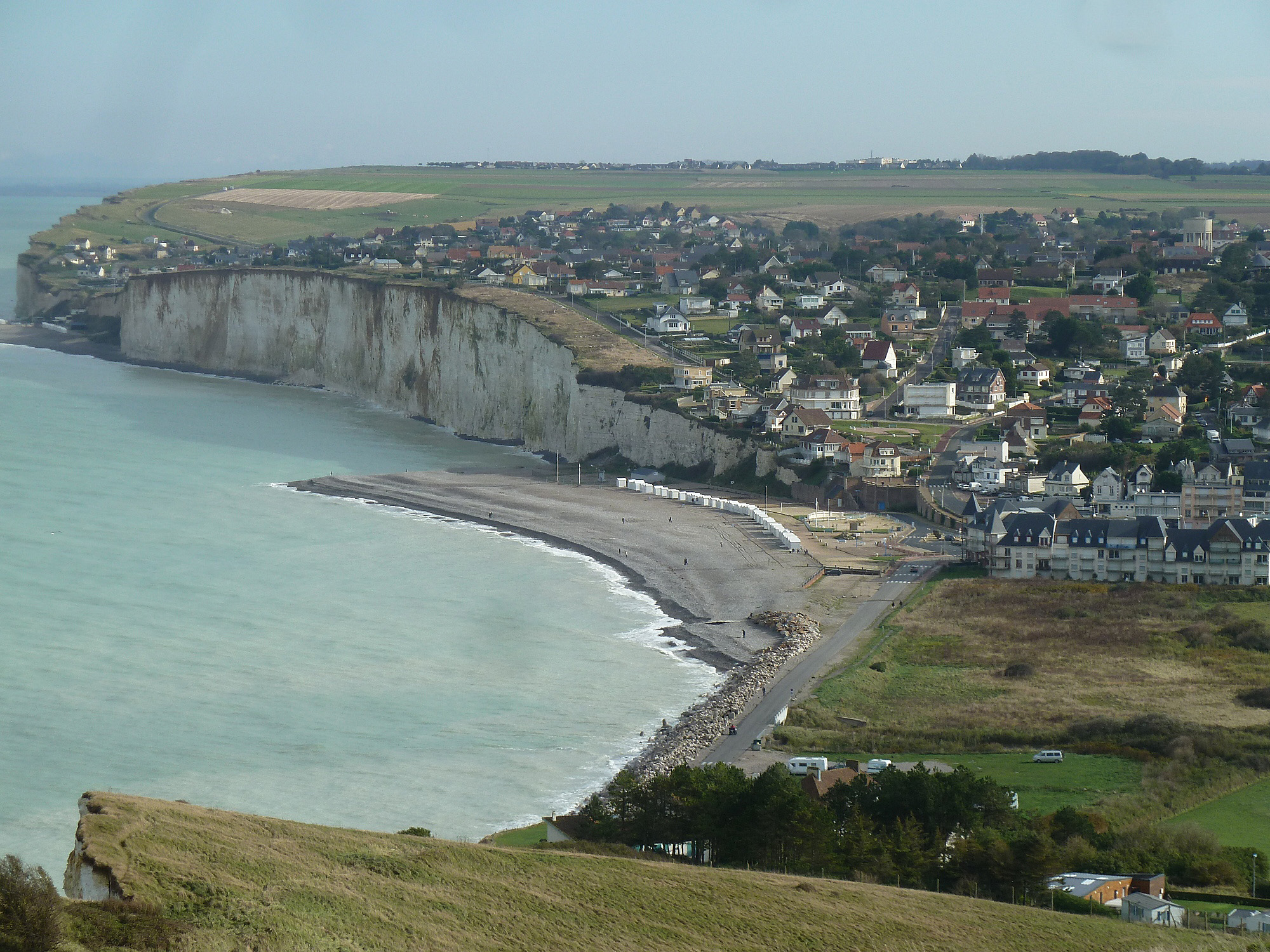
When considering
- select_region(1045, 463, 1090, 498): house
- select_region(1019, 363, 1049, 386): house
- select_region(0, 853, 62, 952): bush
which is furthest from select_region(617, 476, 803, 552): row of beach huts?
select_region(0, 853, 62, 952): bush

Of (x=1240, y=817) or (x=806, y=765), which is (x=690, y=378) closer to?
(x=806, y=765)

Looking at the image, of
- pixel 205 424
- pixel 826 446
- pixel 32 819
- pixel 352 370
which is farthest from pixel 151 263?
pixel 32 819

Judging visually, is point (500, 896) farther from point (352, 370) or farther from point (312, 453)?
point (352, 370)

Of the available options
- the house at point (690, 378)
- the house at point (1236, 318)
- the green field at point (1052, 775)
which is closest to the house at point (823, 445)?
the house at point (690, 378)

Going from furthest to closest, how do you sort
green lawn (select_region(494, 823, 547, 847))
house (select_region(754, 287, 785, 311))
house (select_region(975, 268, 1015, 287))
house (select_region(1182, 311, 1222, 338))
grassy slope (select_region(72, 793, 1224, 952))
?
A: 1. house (select_region(975, 268, 1015, 287))
2. house (select_region(754, 287, 785, 311))
3. house (select_region(1182, 311, 1222, 338))
4. green lawn (select_region(494, 823, 547, 847))
5. grassy slope (select_region(72, 793, 1224, 952))

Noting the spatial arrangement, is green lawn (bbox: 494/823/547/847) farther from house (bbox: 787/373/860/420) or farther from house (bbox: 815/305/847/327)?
house (bbox: 815/305/847/327)

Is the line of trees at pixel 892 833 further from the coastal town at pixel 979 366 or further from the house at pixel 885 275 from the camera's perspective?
the house at pixel 885 275
